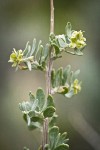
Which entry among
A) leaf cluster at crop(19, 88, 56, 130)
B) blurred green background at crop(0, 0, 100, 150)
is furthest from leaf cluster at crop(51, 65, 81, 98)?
blurred green background at crop(0, 0, 100, 150)

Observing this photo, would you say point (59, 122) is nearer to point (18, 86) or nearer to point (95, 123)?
point (95, 123)

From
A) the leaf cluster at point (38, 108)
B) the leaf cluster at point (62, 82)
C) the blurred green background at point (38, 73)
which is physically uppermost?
the blurred green background at point (38, 73)

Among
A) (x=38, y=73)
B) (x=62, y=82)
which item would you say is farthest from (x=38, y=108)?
(x=38, y=73)

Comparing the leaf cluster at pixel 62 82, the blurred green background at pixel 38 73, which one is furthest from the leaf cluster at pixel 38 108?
the blurred green background at pixel 38 73

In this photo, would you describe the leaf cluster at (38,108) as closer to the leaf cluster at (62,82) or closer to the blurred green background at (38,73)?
the leaf cluster at (62,82)

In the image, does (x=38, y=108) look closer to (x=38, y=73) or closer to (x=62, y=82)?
(x=62, y=82)

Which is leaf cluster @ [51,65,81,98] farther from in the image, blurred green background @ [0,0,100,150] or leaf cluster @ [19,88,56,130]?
blurred green background @ [0,0,100,150]

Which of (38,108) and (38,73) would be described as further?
(38,73)

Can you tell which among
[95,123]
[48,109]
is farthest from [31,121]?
[95,123]

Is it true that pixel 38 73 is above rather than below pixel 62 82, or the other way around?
above
